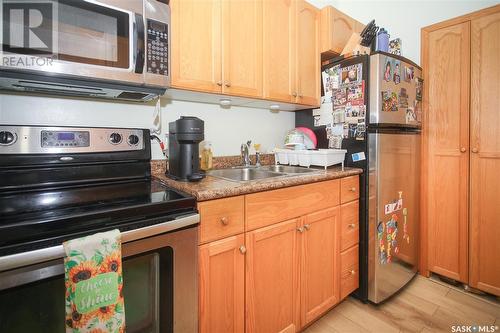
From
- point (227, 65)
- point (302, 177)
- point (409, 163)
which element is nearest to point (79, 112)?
point (227, 65)

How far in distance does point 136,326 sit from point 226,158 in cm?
109

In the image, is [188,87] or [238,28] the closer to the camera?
[188,87]

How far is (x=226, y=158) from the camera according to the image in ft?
5.72

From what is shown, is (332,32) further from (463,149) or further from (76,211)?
(76,211)

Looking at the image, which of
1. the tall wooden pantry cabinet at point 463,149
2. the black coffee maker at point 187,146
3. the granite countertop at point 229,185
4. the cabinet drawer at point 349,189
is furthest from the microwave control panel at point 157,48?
the tall wooden pantry cabinet at point 463,149

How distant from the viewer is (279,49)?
5.34 feet

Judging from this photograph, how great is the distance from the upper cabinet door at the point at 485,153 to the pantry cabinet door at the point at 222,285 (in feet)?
5.96

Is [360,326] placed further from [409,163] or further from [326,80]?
[326,80]

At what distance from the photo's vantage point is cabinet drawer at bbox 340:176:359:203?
5.16 feet

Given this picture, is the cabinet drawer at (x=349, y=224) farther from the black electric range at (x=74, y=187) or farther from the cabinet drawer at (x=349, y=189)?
the black electric range at (x=74, y=187)

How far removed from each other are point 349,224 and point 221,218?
A: 99 centimetres

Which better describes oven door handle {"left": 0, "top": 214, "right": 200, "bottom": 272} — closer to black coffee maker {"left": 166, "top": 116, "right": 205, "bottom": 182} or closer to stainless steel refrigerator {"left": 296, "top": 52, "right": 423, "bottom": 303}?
black coffee maker {"left": 166, "top": 116, "right": 205, "bottom": 182}

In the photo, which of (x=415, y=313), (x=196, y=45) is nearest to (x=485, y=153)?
(x=415, y=313)

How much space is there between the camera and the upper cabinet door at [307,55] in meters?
1.73
